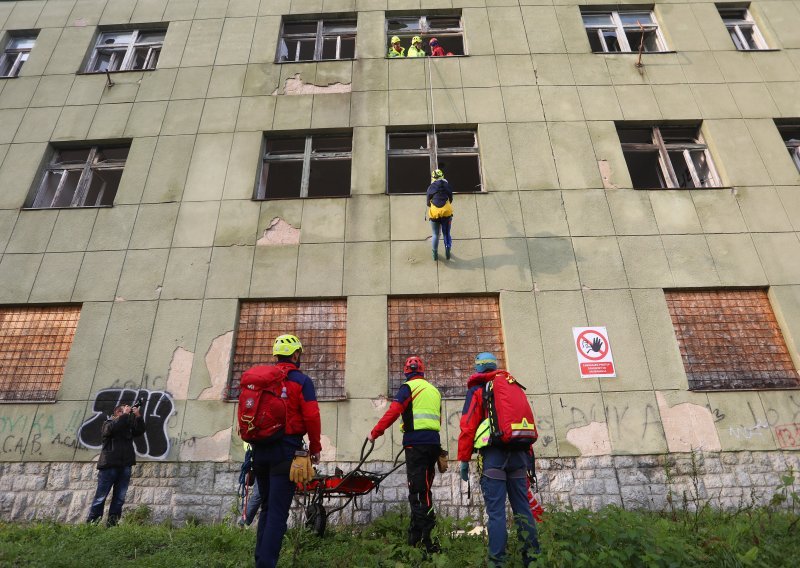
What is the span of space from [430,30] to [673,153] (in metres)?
6.49

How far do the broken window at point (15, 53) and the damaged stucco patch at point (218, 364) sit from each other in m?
9.63

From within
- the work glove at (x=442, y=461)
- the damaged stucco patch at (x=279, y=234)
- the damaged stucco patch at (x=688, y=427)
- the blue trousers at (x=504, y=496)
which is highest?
the damaged stucco patch at (x=279, y=234)

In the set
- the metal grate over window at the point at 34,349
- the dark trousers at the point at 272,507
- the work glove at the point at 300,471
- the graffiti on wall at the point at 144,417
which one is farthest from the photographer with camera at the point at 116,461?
the work glove at the point at 300,471

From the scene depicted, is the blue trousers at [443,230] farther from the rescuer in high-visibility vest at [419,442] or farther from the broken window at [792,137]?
the broken window at [792,137]

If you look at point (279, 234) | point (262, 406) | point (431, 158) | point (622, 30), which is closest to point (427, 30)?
point (431, 158)

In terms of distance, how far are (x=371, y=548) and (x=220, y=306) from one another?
506 cm

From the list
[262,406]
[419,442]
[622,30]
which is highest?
[622,30]

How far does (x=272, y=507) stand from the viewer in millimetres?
4023

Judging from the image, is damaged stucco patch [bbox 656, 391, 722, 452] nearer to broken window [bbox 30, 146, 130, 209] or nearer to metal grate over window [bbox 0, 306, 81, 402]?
metal grate over window [bbox 0, 306, 81, 402]

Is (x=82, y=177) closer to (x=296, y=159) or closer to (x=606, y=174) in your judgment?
(x=296, y=159)

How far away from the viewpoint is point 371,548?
5.30 metres

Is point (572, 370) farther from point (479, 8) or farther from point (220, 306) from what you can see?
point (479, 8)

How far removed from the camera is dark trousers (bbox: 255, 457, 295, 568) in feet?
12.9

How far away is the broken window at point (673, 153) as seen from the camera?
32.7 feet
